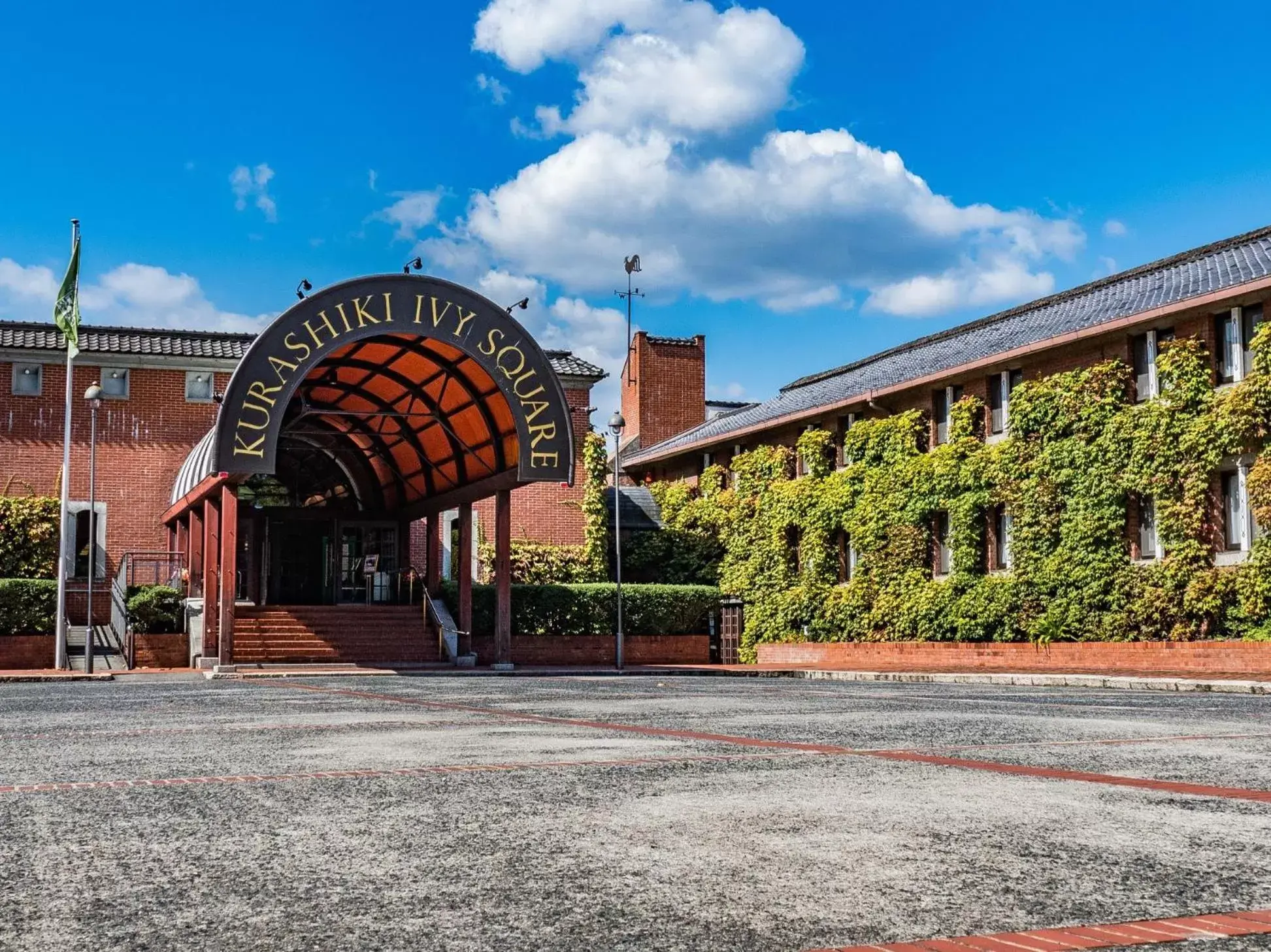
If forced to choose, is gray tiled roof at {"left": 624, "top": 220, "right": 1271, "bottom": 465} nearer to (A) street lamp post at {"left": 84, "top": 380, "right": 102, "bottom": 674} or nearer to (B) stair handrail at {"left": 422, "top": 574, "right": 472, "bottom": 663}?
(B) stair handrail at {"left": 422, "top": 574, "right": 472, "bottom": 663}

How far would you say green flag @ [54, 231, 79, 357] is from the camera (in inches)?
1098

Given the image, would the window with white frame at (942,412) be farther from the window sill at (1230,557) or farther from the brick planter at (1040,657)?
the window sill at (1230,557)

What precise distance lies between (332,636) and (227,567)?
367cm

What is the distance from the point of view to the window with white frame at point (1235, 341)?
76.8 feet

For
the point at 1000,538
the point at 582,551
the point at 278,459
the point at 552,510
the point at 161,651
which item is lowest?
the point at 161,651

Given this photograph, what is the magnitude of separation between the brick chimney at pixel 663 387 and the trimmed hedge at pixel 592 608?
16.9 m

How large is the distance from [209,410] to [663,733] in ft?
95.9

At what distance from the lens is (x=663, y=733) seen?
9789 millimetres

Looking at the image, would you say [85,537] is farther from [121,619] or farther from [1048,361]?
[1048,361]

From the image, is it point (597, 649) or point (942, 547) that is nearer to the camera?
point (942, 547)

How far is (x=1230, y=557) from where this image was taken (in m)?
23.6

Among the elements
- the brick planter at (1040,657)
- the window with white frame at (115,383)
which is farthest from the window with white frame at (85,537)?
the brick planter at (1040,657)

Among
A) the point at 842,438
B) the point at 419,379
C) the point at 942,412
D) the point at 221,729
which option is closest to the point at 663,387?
the point at 842,438

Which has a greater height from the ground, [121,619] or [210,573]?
[210,573]
